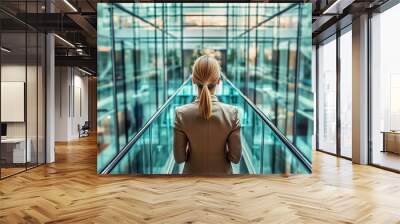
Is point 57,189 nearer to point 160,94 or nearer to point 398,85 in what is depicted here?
point 160,94

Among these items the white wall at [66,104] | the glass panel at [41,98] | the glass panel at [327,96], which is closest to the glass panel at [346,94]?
the glass panel at [327,96]

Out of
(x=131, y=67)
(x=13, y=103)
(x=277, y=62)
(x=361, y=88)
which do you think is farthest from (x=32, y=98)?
(x=361, y=88)

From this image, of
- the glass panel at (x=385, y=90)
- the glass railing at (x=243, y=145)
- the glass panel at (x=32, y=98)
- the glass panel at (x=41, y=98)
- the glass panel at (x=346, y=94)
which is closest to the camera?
the glass railing at (x=243, y=145)

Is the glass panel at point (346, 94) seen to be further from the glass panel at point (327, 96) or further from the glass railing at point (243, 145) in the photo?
the glass railing at point (243, 145)

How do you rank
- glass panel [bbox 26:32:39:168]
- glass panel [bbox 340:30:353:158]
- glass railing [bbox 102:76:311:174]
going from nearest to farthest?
glass railing [bbox 102:76:311:174], glass panel [bbox 26:32:39:168], glass panel [bbox 340:30:353:158]

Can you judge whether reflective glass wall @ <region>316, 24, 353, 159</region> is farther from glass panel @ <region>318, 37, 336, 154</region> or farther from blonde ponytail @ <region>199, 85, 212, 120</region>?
blonde ponytail @ <region>199, 85, 212, 120</region>

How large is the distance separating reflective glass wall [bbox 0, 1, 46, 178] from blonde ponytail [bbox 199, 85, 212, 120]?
3.67 meters

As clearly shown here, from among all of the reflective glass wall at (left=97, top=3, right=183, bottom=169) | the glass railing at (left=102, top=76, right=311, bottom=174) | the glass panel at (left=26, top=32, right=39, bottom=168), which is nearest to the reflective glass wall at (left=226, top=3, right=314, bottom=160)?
the glass railing at (left=102, top=76, right=311, bottom=174)

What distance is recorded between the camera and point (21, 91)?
22.6 ft

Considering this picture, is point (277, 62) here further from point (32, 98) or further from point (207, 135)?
point (32, 98)

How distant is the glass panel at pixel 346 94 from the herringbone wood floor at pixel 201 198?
7.13ft

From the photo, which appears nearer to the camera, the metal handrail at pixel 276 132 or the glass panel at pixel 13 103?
the metal handrail at pixel 276 132

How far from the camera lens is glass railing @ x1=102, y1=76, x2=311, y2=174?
18.2ft

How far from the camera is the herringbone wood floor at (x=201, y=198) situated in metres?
3.66
